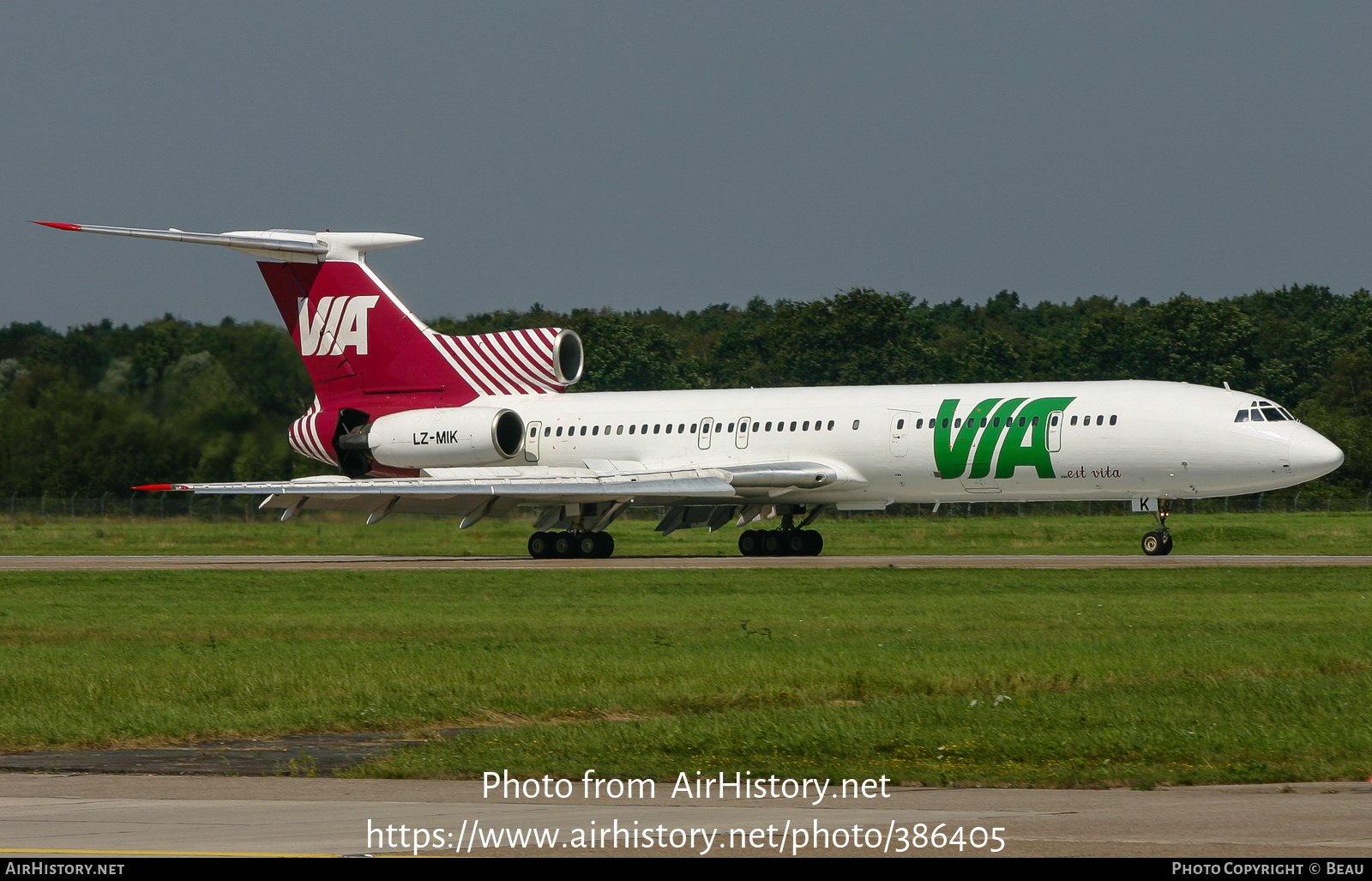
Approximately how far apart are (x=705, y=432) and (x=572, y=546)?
4203 millimetres

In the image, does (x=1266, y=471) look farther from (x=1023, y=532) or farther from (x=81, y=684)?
(x=81, y=684)

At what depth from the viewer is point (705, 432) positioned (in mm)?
42281

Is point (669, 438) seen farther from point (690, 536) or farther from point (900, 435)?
point (690, 536)

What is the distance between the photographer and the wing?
131ft

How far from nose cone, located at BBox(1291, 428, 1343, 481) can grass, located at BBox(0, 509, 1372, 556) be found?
13.9ft

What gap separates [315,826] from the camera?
9.27m

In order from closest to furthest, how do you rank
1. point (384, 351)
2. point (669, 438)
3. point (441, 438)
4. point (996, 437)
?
point (996, 437) → point (669, 438) → point (441, 438) → point (384, 351)

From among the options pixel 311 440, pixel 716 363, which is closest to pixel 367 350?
pixel 311 440

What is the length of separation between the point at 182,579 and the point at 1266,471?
22063 mm

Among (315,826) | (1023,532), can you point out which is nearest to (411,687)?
(315,826)

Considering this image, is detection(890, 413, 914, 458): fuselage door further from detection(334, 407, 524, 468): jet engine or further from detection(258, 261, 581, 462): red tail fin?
detection(258, 261, 581, 462): red tail fin

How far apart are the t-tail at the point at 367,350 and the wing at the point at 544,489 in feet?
14.5

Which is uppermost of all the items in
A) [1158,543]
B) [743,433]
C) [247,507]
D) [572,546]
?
[743,433]

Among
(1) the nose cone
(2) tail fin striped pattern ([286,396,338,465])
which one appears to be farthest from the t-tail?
(1) the nose cone
